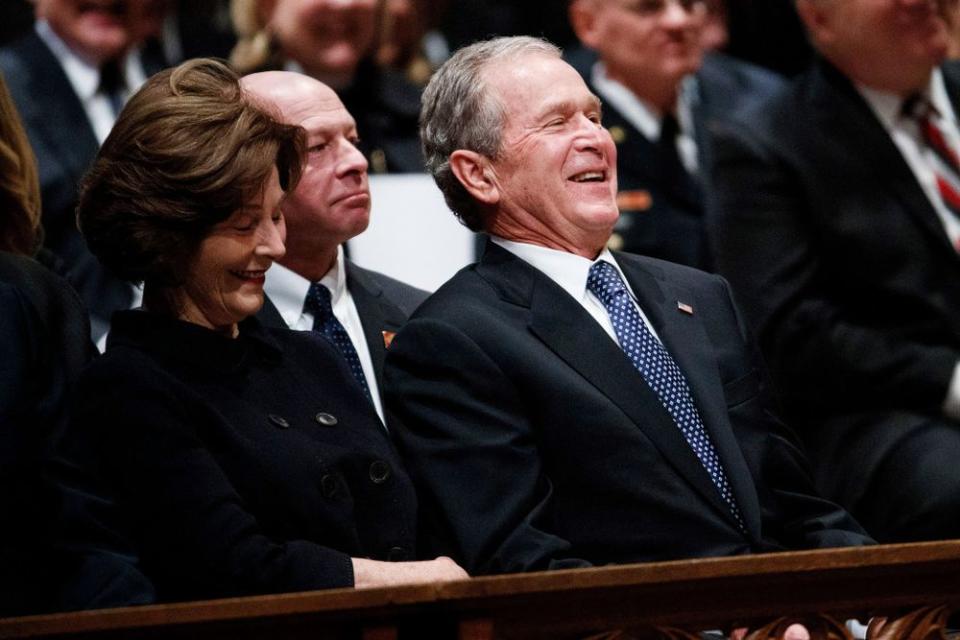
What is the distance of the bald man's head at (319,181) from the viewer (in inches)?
110

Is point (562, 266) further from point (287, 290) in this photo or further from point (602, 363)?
point (287, 290)

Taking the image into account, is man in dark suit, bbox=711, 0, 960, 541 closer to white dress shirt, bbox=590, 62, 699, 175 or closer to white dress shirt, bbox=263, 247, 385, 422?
white dress shirt, bbox=590, 62, 699, 175

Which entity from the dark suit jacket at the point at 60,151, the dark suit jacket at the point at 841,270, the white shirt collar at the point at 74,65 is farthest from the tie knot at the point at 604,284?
the white shirt collar at the point at 74,65

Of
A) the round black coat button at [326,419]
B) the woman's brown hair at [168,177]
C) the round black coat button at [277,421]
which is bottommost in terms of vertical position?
the round black coat button at [326,419]

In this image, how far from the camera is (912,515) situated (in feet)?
11.0

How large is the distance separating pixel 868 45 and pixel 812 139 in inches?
10.0

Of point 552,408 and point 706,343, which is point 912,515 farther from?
point 552,408

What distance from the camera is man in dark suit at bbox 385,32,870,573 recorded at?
94.8 inches

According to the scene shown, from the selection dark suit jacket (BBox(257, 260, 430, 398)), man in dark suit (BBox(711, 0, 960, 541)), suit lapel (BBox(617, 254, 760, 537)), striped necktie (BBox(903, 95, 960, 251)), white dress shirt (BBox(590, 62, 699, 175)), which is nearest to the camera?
suit lapel (BBox(617, 254, 760, 537))

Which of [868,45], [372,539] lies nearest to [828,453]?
[868,45]

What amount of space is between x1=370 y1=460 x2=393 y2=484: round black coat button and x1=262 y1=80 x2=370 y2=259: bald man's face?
61 cm

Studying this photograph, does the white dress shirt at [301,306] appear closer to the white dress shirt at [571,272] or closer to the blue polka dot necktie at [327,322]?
the blue polka dot necktie at [327,322]

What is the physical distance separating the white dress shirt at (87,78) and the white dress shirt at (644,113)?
1.27 metres

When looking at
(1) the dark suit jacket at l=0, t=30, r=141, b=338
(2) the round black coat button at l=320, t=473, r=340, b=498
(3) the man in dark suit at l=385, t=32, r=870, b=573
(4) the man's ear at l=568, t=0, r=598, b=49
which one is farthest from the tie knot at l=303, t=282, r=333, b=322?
(4) the man's ear at l=568, t=0, r=598, b=49
